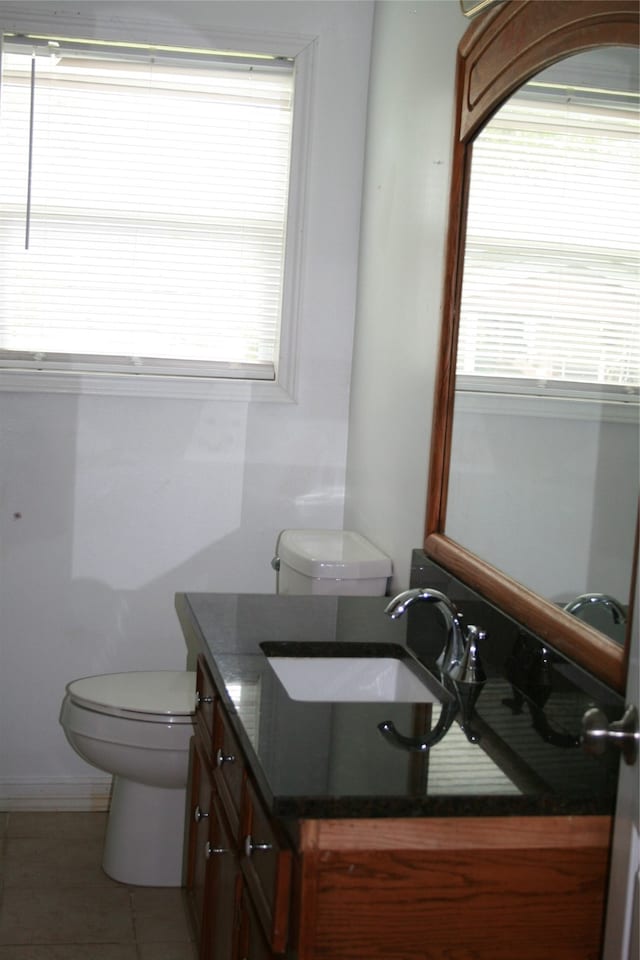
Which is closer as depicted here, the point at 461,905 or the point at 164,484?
the point at 461,905

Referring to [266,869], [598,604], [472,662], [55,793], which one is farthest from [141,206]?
[266,869]

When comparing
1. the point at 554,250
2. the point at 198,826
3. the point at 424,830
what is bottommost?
the point at 198,826

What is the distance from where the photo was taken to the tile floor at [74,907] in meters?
2.66

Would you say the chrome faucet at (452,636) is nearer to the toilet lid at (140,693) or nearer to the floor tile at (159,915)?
the toilet lid at (140,693)

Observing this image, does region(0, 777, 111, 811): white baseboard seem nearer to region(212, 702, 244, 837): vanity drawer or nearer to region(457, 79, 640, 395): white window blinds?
region(212, 702, 244, 837): vanity drawer

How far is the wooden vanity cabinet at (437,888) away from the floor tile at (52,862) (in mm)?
1586

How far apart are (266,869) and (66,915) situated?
4.73 ft

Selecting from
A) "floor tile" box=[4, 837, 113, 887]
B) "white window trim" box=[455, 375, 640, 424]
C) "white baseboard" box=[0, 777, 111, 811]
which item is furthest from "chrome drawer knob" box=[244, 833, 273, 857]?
"white baseboard" box=[0, 777, 111, 811]

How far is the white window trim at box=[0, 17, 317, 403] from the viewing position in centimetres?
330

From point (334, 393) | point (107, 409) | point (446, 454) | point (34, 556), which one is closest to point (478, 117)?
point (446, 454)

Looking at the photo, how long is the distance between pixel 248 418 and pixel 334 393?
0.90ft

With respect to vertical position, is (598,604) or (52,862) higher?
(598,604)

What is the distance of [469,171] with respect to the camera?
2361 millimetres

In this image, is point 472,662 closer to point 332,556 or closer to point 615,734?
point 615,734
